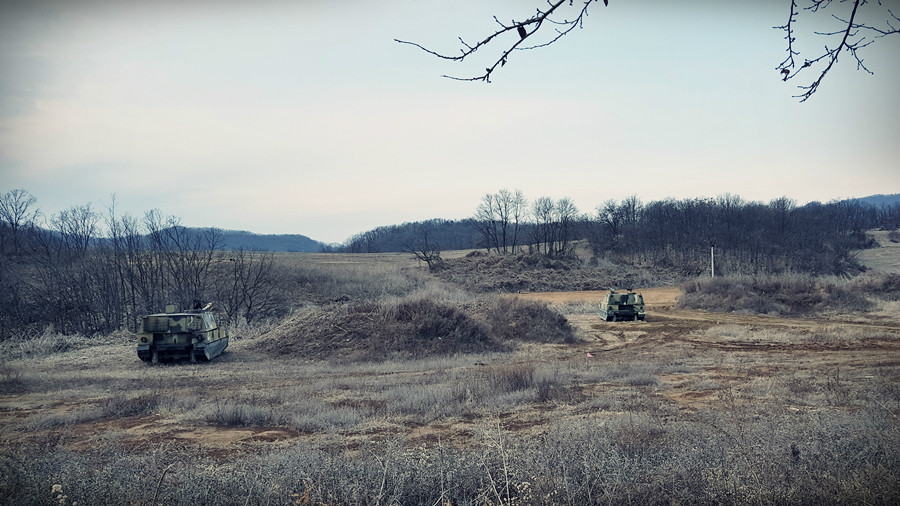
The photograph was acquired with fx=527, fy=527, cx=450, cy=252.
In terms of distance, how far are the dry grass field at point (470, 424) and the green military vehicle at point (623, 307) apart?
5.61m

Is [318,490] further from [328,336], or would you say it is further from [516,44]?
[328,336]

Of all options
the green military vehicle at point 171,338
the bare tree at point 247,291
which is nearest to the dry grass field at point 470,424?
the green military vehicle at point 171,338

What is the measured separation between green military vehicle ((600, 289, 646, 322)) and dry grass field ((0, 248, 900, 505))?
561 centimetres

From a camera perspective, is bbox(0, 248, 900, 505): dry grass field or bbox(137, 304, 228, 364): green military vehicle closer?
bbox(0, 248, 900, 505): dry grass field

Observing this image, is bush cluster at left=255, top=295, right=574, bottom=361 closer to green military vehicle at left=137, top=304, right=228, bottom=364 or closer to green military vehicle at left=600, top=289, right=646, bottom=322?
green military vehicle at left=137, top=304, right=228, bottom=364

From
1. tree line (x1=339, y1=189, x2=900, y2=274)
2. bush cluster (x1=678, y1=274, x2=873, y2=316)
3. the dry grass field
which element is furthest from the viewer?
tree line (x1=339, y1=189, x2=900, y2=274)

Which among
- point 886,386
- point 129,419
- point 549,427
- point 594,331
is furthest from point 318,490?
point 594,331

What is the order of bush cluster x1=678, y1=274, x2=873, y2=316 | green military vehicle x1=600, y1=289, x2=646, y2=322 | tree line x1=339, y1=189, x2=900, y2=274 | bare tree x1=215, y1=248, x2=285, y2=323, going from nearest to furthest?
green military vehicle x1=600, y1=289, x2=646, y2=322, bush cluster x1=678, y1=274, x2=873, y2=316, bare tree x1=215, y1=248, x2=285, y2=323, tree line x1=339, y1=189, x2=900, y2=274

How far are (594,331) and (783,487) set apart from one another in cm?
2126

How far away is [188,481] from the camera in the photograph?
4867 mm

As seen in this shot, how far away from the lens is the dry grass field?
14.6 ft

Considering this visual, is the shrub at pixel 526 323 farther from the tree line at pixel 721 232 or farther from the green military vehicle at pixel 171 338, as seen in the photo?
the tree line at pixel 721 232

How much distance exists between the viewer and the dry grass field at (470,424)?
14.6 ft

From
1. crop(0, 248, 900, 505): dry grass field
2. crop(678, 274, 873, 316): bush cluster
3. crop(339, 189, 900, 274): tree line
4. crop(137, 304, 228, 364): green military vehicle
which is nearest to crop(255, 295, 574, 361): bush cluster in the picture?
crop(0, 248, 900, 505): dry grass field
